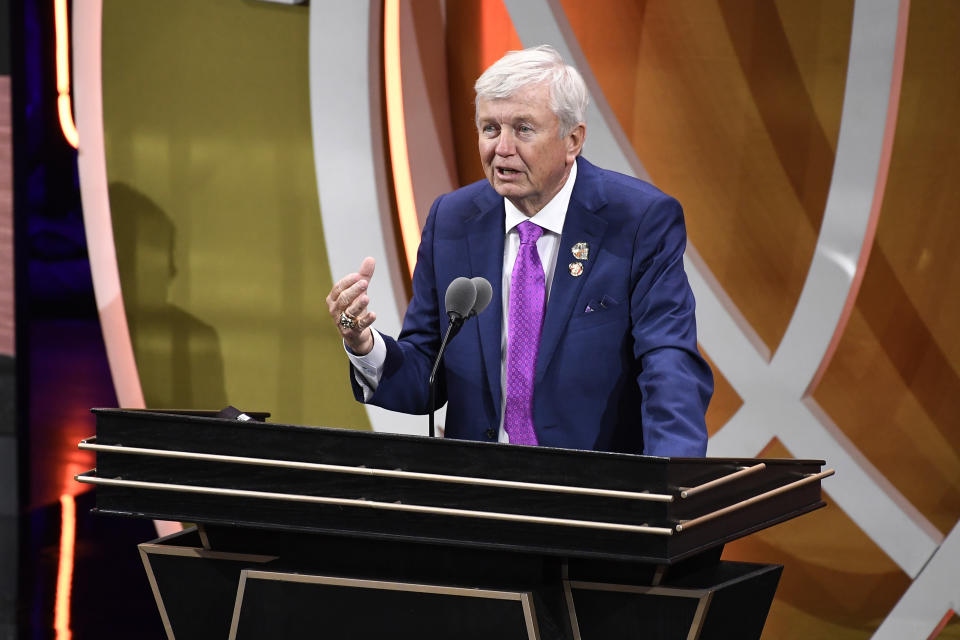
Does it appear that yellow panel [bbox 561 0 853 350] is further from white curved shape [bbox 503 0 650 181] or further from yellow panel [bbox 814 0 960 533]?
yellow panel [bbox 814 0 960 533]

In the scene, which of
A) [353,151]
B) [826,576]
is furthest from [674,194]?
[826,576]

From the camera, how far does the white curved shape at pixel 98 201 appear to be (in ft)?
13.0

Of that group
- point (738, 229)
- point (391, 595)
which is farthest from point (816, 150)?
point (391, 595)

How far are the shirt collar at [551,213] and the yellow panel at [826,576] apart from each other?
1.57m

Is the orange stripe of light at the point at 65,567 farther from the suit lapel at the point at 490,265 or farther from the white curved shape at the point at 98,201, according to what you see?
the suit lapel at the point at 490,265

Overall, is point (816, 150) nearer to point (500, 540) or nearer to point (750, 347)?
point (750, 347)

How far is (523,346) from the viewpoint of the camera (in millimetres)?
2064

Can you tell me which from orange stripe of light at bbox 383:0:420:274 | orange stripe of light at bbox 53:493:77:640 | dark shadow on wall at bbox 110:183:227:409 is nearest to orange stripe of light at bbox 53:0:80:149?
dark shadow on wall at bbox 110:183:227:409

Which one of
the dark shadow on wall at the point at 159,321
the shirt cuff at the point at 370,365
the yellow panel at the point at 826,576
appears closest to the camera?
the shirt cuff at the point at 370,365

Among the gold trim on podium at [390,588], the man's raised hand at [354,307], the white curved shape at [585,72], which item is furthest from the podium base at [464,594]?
the white curved shape at [585,72]

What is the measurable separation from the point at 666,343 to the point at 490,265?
371mm

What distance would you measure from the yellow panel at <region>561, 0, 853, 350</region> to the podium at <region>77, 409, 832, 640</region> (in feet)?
5.66

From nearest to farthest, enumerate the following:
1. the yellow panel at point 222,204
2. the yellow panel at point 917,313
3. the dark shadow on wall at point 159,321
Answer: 1. the yellow panel at point 917,313
2. the yellow panel at point 222,204
3. the dark shadow on wall at point 159,321

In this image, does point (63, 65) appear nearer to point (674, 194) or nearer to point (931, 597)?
point (674, 194)
